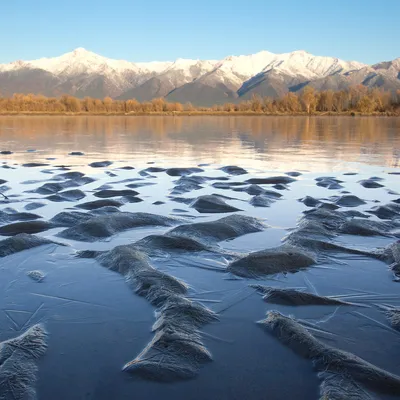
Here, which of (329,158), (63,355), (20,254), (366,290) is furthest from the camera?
(329,158)

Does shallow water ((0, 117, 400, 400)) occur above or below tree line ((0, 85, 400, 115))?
below

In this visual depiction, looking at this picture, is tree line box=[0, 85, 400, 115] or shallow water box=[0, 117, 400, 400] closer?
shallow water box=[0, 117, 400, 400]

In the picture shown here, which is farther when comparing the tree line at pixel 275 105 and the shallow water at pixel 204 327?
the tree line at pixel 275 105

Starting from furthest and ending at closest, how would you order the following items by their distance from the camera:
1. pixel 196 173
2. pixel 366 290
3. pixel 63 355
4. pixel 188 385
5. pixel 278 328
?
1. pixel 196 173
2. pixel 366 290
3. pixel 278 328
4. pixel 63 355
5. pixel 188 385

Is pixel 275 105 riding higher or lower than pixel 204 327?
higher

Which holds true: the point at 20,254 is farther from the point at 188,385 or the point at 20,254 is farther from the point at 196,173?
the point at 196,173

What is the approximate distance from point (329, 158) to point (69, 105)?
159575mm

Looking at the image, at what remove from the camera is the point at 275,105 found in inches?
6555

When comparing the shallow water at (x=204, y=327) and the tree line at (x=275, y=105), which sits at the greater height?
the tree line at (x=275, y=105)

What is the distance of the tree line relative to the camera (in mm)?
149000

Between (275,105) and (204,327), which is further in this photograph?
(275,105)

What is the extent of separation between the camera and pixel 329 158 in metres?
23.0

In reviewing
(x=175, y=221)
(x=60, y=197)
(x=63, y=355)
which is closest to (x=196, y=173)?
(x=60, y=197)

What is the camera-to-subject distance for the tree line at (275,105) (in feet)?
489
